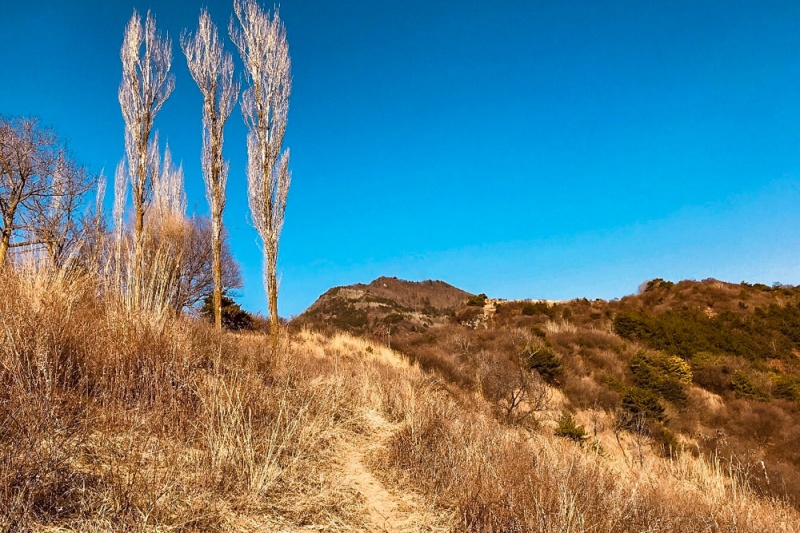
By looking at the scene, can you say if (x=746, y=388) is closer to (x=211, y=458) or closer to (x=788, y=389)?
(x=788, y=389)

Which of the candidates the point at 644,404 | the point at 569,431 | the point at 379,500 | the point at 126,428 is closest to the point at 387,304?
the point at 644,404

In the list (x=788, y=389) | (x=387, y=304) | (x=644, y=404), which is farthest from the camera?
(x=387, y=304)

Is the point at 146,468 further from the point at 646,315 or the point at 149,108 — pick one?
the point at 646,315

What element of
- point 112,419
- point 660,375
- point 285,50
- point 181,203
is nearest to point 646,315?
point 660,375

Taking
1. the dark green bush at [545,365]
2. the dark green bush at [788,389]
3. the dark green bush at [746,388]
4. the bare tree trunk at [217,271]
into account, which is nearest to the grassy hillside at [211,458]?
the bare tree trunk at [217,271]

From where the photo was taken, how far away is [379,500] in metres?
3.57

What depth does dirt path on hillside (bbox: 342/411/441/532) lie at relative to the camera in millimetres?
3137

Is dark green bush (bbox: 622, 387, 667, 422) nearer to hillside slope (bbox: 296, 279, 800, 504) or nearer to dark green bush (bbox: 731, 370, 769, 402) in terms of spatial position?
hillside slope (bbox: 296, 279, 800, 504)

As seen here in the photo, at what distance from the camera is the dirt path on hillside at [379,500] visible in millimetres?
3137

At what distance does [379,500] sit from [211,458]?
4.75 ft

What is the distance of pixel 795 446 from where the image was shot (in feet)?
37.2

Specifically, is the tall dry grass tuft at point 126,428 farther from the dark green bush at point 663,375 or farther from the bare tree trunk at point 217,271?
the dark green bush at point 663,375

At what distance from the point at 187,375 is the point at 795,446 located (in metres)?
15.2

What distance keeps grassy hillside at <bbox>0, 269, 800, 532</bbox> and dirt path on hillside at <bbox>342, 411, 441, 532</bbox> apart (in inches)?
0.7
